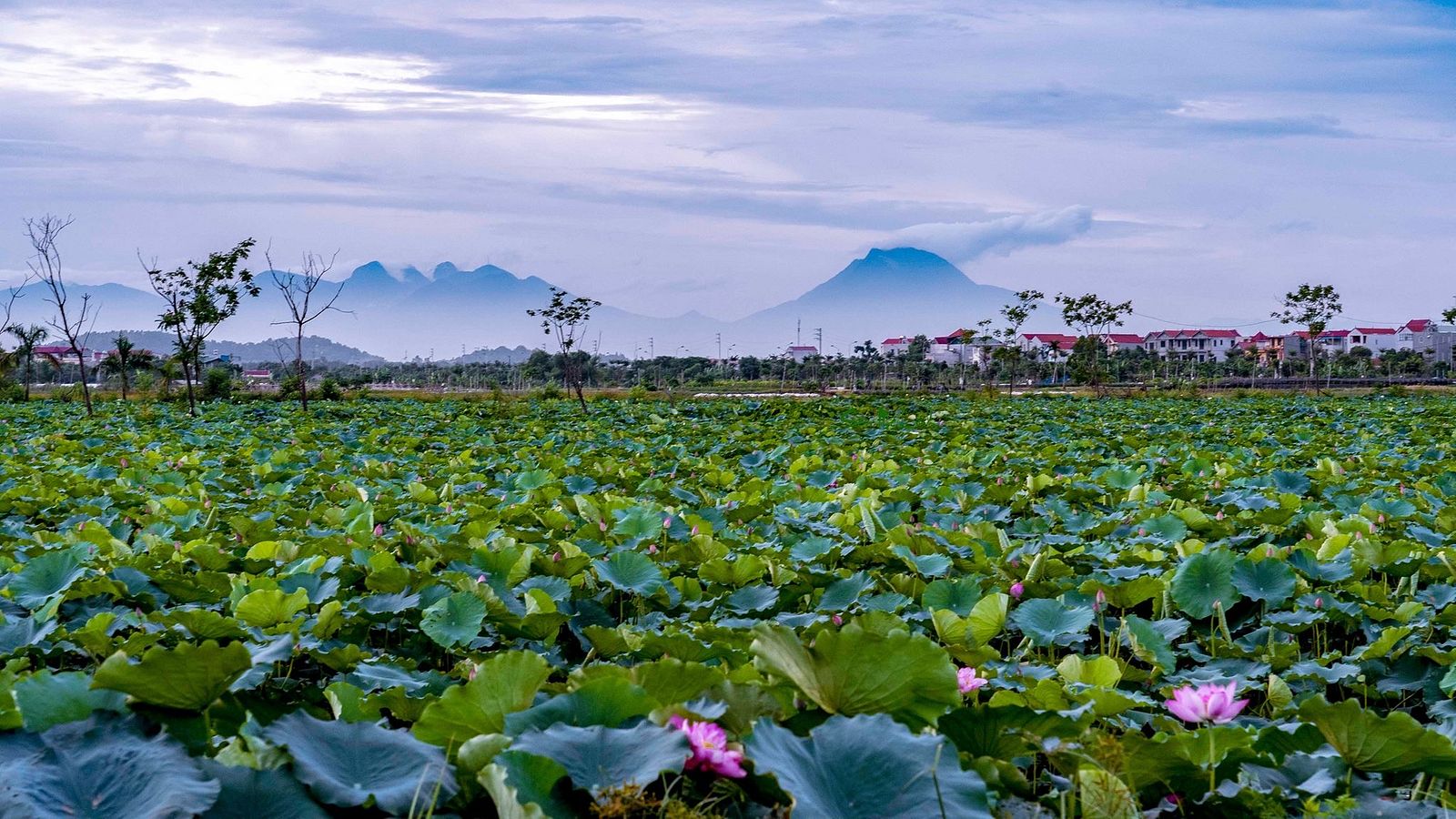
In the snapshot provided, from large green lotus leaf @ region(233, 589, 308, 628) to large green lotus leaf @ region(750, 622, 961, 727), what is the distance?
157cm

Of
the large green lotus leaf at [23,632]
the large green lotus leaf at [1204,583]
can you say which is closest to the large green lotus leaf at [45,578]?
the large green lotus leaf at [23,632]

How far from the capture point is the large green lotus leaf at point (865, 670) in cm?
155

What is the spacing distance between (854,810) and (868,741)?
0.09 m

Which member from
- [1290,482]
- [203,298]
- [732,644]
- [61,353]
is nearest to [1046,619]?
[732,644]

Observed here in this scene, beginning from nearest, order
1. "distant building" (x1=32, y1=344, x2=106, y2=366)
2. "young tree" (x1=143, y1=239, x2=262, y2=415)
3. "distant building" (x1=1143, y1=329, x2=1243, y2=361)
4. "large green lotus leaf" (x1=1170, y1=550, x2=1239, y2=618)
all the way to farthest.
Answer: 1. "large green lotus leaf" (x1=1170, y1=550, x2=1239, y2=618)
2. "young tree" (x1=143, y1=239, x2=262, y2=415)
3. "distant building" (x1=32, y1=344, x2=106, y2=366)
4. "distant building" (x1=1143, y1=329, x2=1243, y2=361)

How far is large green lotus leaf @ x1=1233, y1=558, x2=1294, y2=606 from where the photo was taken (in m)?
3.27

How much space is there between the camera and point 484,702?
1.57 meters

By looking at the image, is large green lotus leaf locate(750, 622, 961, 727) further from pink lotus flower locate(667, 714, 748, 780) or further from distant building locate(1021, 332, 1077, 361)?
distant building locate(1021, 332, 1077, 361)

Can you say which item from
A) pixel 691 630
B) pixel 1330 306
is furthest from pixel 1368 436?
pixel 1330 306

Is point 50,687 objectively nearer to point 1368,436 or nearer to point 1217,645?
point 1217,645

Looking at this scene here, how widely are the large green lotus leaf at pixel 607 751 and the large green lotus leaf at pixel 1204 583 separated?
2.30 meters

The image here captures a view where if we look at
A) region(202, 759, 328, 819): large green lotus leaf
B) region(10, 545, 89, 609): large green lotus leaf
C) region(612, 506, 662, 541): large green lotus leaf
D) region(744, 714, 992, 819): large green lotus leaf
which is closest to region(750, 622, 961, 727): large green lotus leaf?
region(744, 714, 992, 819): large green lotus leaf

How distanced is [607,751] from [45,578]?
2523 mm

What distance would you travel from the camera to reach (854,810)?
4.33ft
